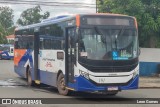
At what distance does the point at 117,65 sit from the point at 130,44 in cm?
102

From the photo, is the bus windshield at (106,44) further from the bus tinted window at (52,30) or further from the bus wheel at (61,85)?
the bus wheel at (61,85)

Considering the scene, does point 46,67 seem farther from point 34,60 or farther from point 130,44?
point 130,44

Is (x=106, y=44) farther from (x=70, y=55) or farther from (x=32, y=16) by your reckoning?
(x=32, y=16)

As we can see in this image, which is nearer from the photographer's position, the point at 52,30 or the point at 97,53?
the point at 97,53

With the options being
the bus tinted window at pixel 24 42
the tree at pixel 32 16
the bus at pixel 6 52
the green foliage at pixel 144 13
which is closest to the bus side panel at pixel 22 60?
the bus tinted window at pixel 24 42

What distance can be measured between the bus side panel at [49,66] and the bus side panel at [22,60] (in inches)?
78.6

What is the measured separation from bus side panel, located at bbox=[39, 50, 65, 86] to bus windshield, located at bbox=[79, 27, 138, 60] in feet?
5.97

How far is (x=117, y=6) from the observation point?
3356cm

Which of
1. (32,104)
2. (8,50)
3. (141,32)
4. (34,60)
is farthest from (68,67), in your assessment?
(8,50)

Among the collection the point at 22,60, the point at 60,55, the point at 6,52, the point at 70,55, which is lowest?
the point at 6,52

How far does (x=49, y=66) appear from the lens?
728 inches

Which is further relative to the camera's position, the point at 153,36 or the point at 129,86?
the point at 153,36

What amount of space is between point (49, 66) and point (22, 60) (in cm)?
583

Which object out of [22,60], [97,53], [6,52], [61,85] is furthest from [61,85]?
[6,52]
